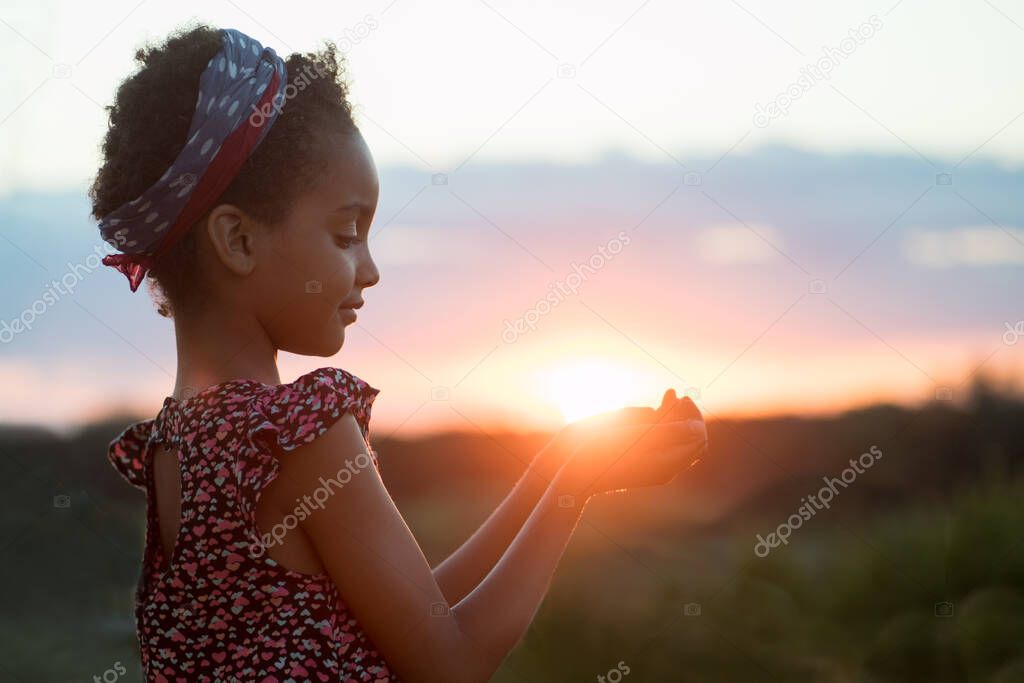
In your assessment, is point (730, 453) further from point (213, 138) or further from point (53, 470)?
point (213, 138)

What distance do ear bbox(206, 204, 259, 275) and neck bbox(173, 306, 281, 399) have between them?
0.24 feet

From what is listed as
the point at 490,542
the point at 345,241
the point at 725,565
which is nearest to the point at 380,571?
the point at 490,542

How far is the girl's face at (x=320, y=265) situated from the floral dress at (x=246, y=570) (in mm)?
93

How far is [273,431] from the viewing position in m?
1.36

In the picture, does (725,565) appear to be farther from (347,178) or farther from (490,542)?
(347,178)

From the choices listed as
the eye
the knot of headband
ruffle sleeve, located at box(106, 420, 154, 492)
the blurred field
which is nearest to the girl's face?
the eye

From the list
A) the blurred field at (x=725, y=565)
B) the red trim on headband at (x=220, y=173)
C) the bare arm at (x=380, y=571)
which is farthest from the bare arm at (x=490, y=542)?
the blurred field at (x=725, y=565)

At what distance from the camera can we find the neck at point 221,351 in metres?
1.48

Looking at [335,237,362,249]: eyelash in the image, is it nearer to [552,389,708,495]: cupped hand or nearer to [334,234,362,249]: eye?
[334,234,362,249]: eye

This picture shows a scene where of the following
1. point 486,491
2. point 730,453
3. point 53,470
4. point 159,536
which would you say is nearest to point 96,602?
point 53,470

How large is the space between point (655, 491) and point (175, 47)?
308 cm

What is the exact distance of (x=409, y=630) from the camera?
1.38 m

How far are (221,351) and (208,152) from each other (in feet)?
0.89

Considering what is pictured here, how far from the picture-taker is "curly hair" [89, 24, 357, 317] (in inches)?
58.7
